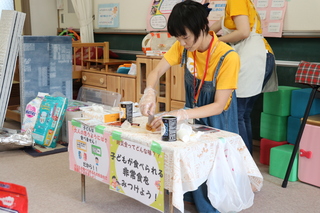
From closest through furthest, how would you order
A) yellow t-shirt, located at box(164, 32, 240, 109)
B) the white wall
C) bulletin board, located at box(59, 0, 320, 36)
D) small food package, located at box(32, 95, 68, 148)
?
yellow t-shirt, located at box(164, 32, 240, 109), bulletin board, located at box(59, 0, 320, 36), small food package, located at box(32, 95, 68, 148), the white wall

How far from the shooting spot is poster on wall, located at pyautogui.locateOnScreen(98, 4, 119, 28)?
17.0 ft

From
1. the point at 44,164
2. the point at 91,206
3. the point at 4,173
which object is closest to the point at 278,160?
the point at 91,206

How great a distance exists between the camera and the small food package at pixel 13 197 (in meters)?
1.37

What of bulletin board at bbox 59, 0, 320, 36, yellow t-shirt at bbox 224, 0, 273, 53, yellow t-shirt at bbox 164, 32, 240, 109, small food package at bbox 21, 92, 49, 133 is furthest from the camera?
small food package at bbox 21, 92, 49, 133

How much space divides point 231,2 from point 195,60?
72 centimetres

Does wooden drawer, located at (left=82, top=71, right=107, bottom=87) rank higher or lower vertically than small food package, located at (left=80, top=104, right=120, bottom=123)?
lower

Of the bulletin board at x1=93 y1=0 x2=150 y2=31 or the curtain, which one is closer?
the bulletin board at x1=93 y1=0 x2=150 y2=31

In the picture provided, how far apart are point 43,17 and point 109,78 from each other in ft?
6.87

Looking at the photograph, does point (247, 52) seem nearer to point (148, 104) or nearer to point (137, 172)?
point (148, 104)

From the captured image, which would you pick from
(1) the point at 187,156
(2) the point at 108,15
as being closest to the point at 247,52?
(1) the point at 187,156

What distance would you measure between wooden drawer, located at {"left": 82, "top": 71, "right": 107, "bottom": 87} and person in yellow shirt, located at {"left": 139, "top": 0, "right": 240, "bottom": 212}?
2362 mm

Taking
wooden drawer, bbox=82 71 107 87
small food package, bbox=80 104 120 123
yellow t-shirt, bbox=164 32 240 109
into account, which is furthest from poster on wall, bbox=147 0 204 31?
small food package, bbox=80 104 120 123

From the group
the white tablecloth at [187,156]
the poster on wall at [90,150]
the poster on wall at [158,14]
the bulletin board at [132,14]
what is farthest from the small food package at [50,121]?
the white tablecloth at [187,156]

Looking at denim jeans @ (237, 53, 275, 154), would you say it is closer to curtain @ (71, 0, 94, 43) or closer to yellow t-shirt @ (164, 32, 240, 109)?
yellow t-shirt @ (164, 32, 240, 109)
